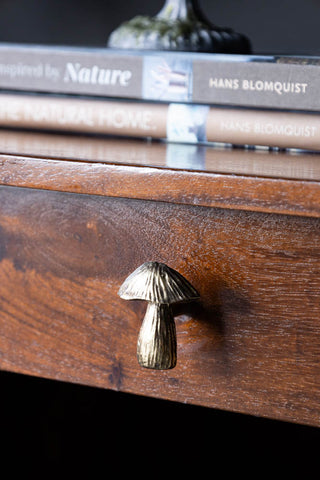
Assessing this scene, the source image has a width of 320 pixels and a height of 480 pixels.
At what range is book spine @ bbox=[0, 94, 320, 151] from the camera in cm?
47

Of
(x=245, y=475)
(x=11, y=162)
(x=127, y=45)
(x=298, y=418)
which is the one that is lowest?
(x=245, y=475)

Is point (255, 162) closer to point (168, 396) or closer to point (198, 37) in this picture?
point (168, 396)

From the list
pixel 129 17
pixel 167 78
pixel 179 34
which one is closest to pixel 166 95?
pixel 167 78

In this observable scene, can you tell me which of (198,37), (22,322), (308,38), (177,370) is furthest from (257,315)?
(308,38)

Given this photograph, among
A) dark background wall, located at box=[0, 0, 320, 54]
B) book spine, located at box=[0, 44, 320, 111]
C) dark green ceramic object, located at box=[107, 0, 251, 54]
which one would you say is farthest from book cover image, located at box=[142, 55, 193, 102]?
dark background wall, located at box=[0, 0, 320, 54]

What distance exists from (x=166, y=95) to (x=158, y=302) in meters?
0.23

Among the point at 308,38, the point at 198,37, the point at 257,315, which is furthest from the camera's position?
the point at 308,38

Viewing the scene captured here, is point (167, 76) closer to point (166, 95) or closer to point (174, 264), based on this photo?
point (166, 95)

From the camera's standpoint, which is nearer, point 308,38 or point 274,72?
point 274,72

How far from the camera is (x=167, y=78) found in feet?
1.67

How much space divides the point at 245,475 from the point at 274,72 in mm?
627

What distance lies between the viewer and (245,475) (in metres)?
0.88

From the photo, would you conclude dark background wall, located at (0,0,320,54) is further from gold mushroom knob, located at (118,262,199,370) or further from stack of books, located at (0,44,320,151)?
gold mushroom knob, located at (118,262,199,370)

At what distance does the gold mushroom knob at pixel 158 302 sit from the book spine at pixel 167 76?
0.19m
